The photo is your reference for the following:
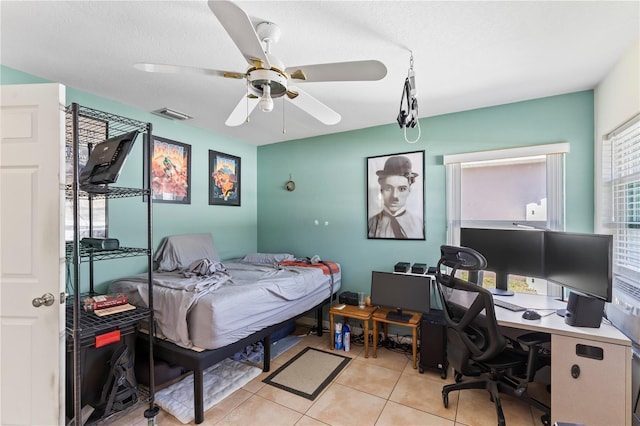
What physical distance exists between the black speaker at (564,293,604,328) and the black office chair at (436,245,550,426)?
0.21m

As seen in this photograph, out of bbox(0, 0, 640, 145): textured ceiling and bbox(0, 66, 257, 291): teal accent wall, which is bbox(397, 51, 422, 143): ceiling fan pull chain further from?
bbox(0, 66, 257, 291): teal accent wall

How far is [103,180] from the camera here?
5.65 ft

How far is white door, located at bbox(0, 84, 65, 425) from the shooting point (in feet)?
4.94

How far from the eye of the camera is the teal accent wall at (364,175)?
8.08 ft

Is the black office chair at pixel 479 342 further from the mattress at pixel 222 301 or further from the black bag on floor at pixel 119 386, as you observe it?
the black bag on floor at pixel 119 386

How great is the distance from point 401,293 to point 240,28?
259 cm

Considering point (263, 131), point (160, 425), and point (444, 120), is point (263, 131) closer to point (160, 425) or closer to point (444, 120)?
point (444, 120)

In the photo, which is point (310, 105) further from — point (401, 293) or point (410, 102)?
point (401, 293)

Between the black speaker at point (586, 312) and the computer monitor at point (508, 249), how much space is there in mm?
429

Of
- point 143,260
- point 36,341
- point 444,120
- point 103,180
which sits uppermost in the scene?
point 444,120

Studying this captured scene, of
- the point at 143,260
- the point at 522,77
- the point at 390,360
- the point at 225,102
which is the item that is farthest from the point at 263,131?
the point at 390,360

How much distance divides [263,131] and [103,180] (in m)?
2.13

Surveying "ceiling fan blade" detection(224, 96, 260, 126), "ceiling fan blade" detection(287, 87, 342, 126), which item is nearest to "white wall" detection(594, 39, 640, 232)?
"ceiling fan blade" detection(287, 87, 342, 126)

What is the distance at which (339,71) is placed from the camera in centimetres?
147
